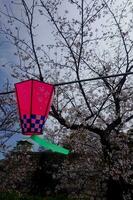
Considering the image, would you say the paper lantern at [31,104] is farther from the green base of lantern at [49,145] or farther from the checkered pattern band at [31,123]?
the green base of lantern at [49,145]

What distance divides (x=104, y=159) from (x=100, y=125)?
129 centimetres

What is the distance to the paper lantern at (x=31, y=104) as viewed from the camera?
6160mm

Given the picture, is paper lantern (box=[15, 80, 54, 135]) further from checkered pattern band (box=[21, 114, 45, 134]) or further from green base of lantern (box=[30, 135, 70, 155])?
green base of lantern (box=[30, 135, 70, 155])

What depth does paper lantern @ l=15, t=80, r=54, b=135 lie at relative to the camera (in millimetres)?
6160

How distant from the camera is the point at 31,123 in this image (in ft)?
20.3

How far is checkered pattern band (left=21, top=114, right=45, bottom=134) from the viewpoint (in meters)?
6.18

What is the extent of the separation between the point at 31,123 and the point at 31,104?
0.34m

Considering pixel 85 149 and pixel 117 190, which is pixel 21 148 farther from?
pixel 117 190

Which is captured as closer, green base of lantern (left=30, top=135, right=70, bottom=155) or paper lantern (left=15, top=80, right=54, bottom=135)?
green base of lantern (left=30, top=135, right=70, bottom=155)

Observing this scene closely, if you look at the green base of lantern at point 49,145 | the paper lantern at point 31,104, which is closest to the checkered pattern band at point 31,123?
the paper lantern at point 31,104

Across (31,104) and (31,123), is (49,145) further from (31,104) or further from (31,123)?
(31,104)

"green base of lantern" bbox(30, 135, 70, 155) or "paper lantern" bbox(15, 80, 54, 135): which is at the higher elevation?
"paper lantern" bbox(15, 80, 54, 135)

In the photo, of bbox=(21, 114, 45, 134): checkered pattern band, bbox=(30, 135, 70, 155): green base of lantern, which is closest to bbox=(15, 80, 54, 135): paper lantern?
bbox=(21, 114, 45, 134): checkered pattern band

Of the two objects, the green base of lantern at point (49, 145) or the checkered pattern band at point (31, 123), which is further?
the checkered pattern band at point (31, 123)
